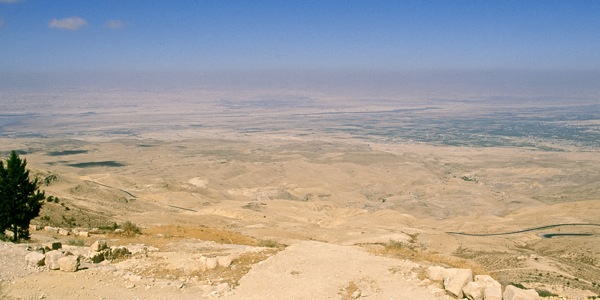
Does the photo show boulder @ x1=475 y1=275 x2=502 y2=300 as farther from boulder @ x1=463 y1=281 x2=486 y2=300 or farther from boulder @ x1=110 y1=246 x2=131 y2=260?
boulder @ x1=110 y1=246 x2=131 y2=260

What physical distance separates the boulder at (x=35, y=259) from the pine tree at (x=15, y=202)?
3606 mm

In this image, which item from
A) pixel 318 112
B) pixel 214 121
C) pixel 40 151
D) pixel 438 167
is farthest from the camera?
pixel 318 112

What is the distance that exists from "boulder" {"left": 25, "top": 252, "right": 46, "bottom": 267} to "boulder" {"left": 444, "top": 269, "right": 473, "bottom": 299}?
10.5m

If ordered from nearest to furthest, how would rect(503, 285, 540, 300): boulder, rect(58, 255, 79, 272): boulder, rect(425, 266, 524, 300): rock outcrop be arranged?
rect(503, 285, 540, 300): boulder < rect(425, 266, 524, 300): rock outcrop < rect(58, 255, 79, 272): boulder

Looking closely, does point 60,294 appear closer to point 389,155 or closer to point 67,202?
point 67,202

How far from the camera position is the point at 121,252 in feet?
46.3

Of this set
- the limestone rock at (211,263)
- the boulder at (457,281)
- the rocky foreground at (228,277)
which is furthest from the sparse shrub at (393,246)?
the limestone rock at (211,263)

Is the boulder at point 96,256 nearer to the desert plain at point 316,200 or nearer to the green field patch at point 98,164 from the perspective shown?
the desert plain at point 316,200

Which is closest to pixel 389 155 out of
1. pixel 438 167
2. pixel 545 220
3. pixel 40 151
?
pixel 438 167

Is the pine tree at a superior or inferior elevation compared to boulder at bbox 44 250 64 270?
superior

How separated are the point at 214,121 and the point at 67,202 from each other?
112m

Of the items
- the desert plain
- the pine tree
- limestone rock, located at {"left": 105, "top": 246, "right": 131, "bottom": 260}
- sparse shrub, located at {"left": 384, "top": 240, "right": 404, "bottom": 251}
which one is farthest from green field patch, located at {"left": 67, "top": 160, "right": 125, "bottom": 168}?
limestone rock, located at {"left": 105, "top": 246, "right": 131, "bottom": 260}

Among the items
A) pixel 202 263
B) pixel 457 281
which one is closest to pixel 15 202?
pixel 202 263

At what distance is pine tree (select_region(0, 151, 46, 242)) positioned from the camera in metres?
15.5
